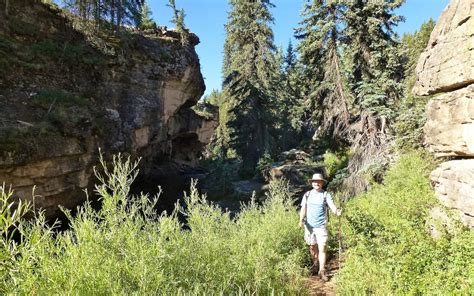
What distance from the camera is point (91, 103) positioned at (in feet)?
45.3

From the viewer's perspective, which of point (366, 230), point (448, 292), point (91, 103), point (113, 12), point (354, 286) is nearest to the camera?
point (448, 292)

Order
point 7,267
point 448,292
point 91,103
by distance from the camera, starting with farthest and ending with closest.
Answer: point 91,103 → point 448,292 → point 7,267

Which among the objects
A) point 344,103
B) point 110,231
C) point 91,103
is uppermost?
point 344,103

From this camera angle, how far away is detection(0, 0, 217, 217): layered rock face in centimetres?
1097

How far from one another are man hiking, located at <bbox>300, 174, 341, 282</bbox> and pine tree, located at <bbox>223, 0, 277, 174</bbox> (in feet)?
57.8

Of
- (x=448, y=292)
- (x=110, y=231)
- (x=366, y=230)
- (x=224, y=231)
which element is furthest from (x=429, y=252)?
(x=110, y=231)

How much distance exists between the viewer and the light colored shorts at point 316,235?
232 inches

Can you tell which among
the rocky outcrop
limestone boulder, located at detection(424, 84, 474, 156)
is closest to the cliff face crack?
limestone boulder, located at detection(424, 84, 474, 156)

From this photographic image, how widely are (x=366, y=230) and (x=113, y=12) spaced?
1661 centimetres

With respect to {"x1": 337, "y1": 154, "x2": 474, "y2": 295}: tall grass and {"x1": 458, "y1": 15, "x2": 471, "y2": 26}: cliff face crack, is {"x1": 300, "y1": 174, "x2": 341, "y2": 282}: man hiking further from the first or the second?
{"x1": 458, "y1": 15, "x2": 471, "y2": 26}: cliff face crack

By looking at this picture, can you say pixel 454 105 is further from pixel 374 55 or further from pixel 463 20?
pixel 374 55

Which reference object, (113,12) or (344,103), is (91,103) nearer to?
(113,12)

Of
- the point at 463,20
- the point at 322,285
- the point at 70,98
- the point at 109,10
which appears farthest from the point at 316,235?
the point at 109,10

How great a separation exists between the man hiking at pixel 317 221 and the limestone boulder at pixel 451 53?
3487 mm
